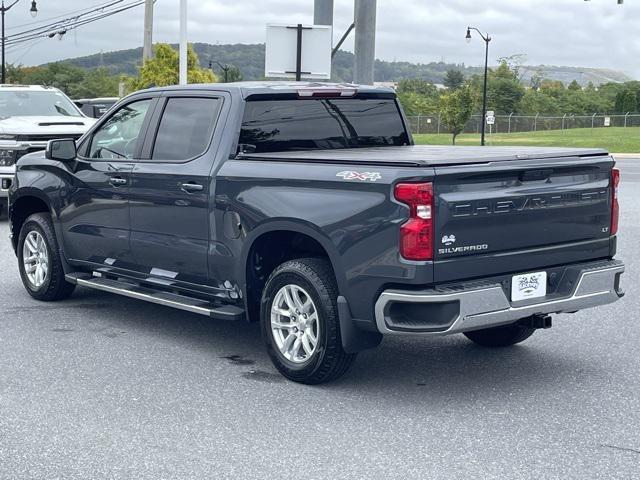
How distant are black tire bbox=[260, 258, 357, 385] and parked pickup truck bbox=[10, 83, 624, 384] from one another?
0.03 feet

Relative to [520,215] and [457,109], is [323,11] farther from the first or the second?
[457,109]

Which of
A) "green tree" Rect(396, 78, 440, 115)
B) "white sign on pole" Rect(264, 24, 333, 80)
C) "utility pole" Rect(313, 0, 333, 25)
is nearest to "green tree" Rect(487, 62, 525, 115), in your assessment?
"green tree" Rect(396, 78, 440, 115)

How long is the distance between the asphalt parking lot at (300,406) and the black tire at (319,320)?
106mm

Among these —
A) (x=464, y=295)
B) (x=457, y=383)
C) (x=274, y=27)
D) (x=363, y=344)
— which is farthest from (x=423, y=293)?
(x=274, y=27)

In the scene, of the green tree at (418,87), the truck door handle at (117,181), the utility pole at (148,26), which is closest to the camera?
the truck door handle at (117,181)

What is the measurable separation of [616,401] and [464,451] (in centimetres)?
141

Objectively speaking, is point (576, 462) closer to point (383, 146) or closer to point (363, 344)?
point (363, 344)

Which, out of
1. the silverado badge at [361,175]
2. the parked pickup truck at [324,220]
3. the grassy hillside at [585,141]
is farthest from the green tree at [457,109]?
the silverado badge at [361,175]

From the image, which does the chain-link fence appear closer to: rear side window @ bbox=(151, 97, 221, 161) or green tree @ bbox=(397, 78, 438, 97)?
green tree @ bbox=(397, 78, 438, 97)

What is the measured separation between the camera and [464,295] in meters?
5.81

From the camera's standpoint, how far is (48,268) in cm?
909

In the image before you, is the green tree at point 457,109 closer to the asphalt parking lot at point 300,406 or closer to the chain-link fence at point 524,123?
the chain-link fence at point 524,123

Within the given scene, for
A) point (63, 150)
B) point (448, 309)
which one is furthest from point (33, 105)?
point (448, 309)

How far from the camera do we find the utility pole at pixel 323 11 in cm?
1341
